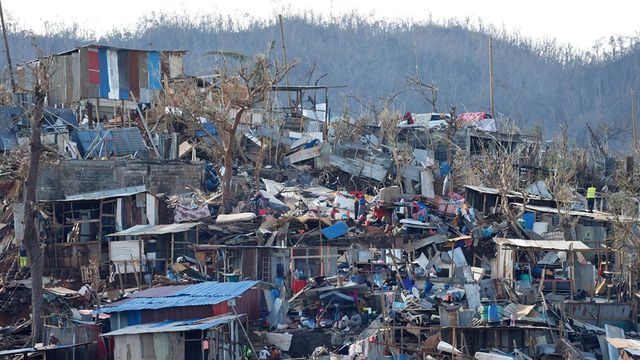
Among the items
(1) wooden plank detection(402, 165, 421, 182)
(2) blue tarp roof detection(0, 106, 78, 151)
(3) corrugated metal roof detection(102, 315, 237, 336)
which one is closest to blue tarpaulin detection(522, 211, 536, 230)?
(1) wooden plank detection(402, 165, 421, 182)

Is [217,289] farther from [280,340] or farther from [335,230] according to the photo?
[335,230]

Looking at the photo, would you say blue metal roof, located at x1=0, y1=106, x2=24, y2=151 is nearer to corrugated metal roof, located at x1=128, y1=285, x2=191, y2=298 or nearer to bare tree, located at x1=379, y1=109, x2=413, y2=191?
corrugated metal roof, located at x1=128, y1=285, x2=191, y2=298

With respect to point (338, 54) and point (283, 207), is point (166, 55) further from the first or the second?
point (338, 54)

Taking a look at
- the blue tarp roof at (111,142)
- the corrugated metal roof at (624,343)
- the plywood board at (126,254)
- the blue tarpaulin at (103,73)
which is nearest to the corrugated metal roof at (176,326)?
the plywood board at (126,254)

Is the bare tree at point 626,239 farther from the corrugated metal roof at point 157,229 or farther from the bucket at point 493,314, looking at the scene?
the corrugated metal roof at point 157,229

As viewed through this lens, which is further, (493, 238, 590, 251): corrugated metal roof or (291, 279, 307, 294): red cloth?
(493, 238, 590, 251): corrugated metal roof

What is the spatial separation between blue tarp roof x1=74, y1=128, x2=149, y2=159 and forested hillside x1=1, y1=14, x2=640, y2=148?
45.5m

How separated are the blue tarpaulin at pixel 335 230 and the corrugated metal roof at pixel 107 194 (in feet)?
15.5

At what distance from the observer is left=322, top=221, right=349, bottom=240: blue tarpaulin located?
27.1 meters

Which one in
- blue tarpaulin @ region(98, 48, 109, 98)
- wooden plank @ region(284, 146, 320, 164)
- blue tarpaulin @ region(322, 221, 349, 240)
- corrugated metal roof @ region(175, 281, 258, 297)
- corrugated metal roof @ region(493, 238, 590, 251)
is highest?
blue tarpaulin @ region(98, 48, 109, 98)

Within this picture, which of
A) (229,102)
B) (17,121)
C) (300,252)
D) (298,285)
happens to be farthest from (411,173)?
(17,121)

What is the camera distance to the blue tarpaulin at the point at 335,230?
27.1 meters

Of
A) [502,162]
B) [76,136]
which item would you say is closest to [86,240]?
[76,136]

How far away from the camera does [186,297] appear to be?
→ 21891mm
